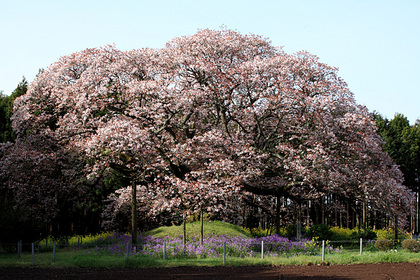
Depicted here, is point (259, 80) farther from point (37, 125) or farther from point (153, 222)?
point (153, 222)

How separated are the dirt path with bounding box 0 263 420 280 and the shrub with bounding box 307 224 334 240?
390 inches

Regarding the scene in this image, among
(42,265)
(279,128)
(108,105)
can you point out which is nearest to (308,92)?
(279,128)

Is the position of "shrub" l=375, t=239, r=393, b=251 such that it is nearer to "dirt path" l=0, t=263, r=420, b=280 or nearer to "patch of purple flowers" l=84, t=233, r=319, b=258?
"patch of purple flowers" l=84, t=233, r=319, b=258

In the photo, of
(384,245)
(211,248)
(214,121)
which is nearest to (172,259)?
(211,248)

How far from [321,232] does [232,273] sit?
48.5 ft

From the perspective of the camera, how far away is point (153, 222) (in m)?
40.0

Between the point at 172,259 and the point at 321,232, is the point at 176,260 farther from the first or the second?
the point at 321,232

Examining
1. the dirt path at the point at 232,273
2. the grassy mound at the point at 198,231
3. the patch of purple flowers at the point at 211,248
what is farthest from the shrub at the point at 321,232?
the dirt path at the point at 232,273

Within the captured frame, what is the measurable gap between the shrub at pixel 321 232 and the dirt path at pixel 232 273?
32.5 ft

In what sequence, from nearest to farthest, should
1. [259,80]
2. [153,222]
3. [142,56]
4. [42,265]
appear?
[42,265] < [259,80] < [142,56] < [153,222]

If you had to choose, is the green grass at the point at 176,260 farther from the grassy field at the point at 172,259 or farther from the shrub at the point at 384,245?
the shrub at the point at 384,245

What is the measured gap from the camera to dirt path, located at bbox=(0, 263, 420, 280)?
16.6m

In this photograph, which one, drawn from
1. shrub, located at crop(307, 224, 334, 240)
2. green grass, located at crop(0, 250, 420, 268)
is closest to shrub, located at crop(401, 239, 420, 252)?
green grass, located at crop(0, 250, 420, 268)

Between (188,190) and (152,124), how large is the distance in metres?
6.38
